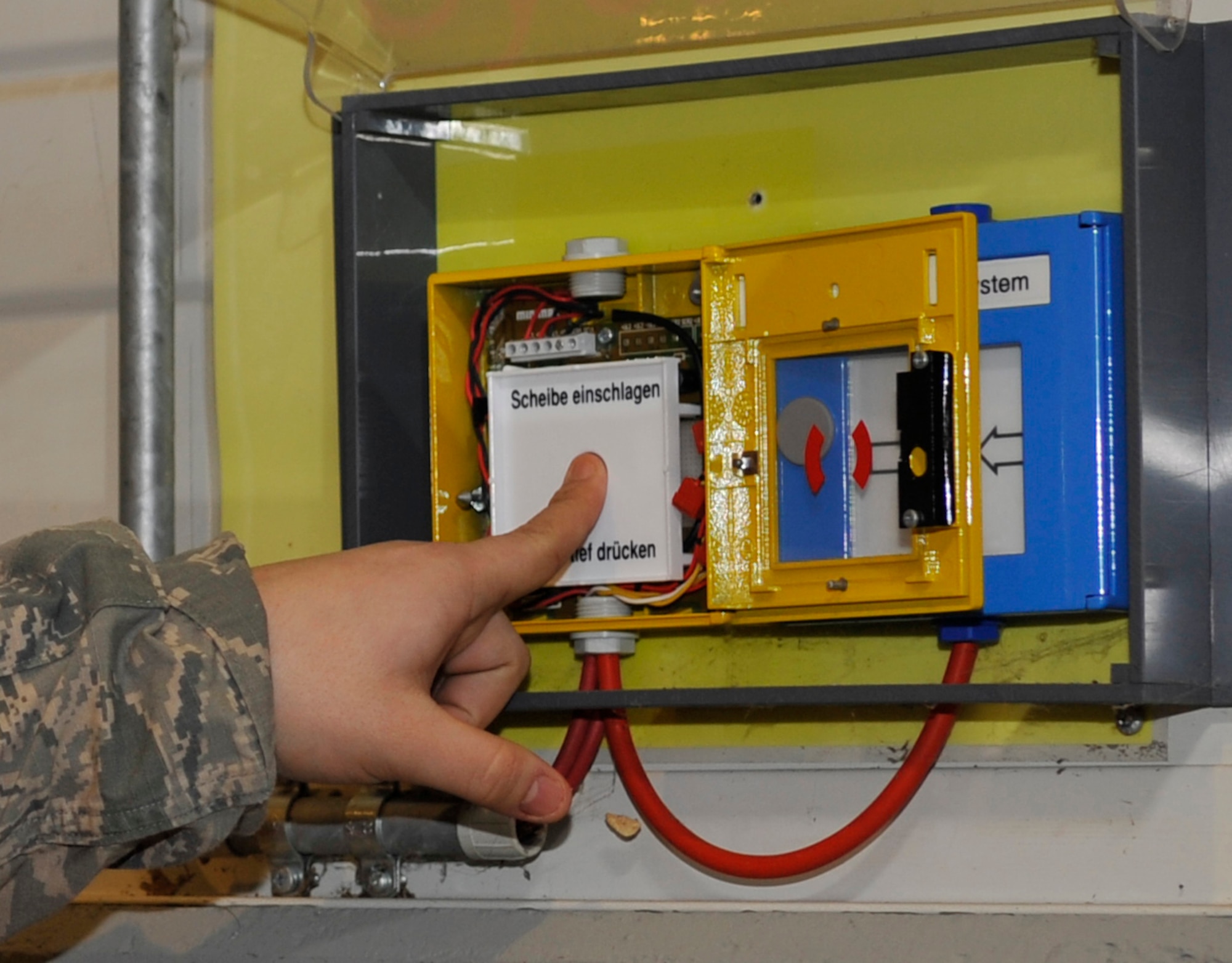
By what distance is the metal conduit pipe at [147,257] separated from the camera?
1.51m

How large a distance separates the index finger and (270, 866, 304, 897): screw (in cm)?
43

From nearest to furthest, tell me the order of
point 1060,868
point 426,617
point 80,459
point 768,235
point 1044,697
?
point 426,617 → point 1044,697 → point 1060,868 → point 768,235 → point 80,459

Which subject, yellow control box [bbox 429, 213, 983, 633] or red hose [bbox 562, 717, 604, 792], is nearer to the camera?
yellow control box [bbox 429, 213, 983, 633]

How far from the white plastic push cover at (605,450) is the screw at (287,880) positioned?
15.5 inches

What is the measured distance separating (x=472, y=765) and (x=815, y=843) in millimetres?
462

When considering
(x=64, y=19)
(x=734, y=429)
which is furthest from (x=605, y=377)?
(x=64, y=19)

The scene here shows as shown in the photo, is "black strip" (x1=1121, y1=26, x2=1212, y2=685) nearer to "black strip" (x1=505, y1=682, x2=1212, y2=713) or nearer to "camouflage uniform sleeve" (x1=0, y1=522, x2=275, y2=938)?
"black strip" (x1=505, y1=682, x2=1212, y2=713)

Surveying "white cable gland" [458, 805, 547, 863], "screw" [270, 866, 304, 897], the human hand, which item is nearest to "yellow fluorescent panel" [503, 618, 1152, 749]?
"white cable gland" [458, 805, 547, 863]

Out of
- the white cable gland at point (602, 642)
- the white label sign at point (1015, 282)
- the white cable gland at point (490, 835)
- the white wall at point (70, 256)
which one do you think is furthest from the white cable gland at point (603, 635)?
the white wall at point (70, 256)

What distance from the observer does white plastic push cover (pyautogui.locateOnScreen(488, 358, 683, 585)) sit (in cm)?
126

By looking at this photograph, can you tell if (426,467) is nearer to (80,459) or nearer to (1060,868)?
(80,459)

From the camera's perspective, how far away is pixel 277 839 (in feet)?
4.53

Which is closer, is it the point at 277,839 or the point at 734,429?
the point at 734,429

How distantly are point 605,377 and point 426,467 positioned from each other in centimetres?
23
